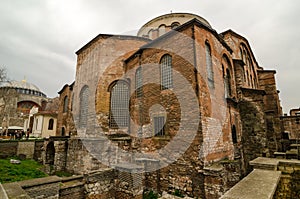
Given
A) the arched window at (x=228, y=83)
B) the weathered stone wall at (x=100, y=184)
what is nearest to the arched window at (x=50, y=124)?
the weathered stone wall at (x=100, y=184)

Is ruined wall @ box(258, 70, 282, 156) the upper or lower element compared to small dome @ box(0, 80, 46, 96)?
lower


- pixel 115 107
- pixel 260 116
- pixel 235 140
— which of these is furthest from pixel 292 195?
pixel 115 107

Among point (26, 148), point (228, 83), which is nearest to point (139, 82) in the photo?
point (228, 83)

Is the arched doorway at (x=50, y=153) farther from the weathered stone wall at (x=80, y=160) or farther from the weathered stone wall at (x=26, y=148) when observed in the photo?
the weathered stone wall at (x=80, y=160)

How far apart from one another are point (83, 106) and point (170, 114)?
8.96 metres

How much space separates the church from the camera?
810 centimetres

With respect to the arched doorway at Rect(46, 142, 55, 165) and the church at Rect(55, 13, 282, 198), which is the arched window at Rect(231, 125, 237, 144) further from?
the arched doorway at Rect(46, 142, 55, 165)

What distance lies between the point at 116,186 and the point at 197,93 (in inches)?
249

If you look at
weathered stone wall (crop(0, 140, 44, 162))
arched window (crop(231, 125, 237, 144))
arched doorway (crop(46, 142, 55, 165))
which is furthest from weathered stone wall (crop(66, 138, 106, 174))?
arched window (crop(231, 125, 237, 144))

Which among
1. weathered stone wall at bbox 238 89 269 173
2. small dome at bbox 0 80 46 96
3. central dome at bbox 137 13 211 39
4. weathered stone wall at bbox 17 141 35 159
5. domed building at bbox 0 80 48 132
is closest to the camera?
weathered stone wall at bbox 238 89 269 173

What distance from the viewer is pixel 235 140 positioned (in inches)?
447

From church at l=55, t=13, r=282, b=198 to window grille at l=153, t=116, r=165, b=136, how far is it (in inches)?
2.3

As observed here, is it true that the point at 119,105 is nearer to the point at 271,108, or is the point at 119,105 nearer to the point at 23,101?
the point at 271,108

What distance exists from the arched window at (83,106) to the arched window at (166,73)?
7.51 m
